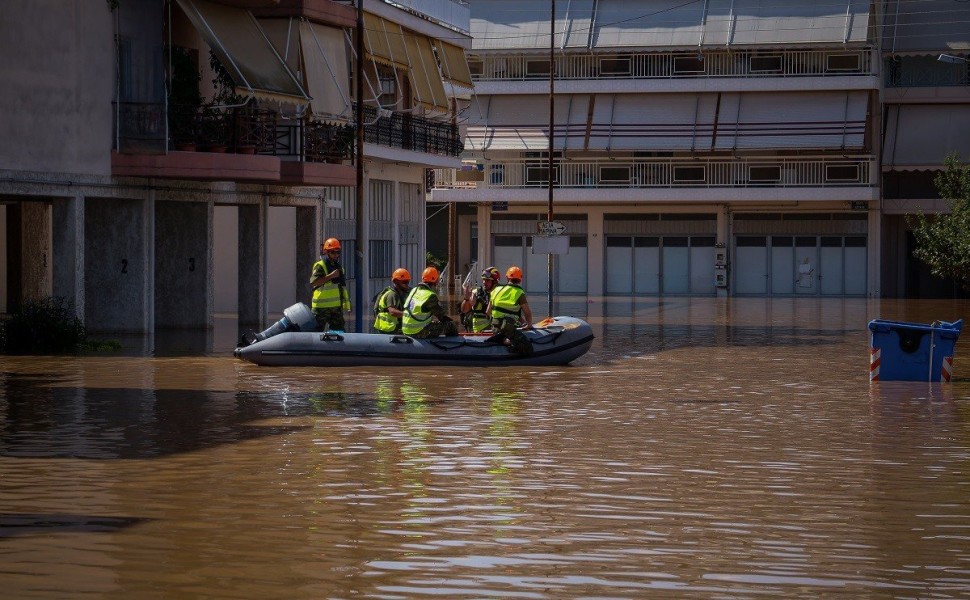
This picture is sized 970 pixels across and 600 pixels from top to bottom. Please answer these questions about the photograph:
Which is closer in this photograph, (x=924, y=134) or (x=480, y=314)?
(x=480, y=314)

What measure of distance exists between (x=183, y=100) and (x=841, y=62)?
36454 mm

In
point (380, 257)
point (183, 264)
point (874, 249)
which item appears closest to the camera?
point (183, 264)

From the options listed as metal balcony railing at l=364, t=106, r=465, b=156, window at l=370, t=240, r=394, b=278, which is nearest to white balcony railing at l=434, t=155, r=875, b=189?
metal balcony railing at l=364, t=106, r=465, b=156

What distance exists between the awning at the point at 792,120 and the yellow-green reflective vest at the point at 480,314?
3652 cm

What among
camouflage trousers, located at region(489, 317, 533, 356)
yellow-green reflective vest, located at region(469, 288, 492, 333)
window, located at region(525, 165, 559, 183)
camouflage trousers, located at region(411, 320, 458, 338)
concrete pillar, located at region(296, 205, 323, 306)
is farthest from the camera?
window, located at region(525, 165, 559, 183)

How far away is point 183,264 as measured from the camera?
112ft

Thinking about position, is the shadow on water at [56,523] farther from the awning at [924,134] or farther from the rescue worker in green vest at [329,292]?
the awning at [924,134]

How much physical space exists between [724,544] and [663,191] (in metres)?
52.5

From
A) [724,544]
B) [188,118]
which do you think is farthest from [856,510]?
[188,118]

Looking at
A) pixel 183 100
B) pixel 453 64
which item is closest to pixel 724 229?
pixel 453 64

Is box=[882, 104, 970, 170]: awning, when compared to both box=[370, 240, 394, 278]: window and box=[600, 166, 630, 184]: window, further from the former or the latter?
box=[370, 240, 394, 278]: window

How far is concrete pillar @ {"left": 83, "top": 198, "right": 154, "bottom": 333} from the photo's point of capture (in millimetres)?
30984

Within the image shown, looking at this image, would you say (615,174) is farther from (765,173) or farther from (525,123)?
(765,173)

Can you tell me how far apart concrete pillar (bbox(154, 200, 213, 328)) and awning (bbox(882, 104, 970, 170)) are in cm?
3472
